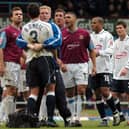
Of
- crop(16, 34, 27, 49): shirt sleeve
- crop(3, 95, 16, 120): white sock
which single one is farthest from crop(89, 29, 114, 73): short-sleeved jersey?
crop(16, 34, 27, 49): shirt sleeve

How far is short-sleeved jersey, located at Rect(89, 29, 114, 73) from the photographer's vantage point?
48.5ft

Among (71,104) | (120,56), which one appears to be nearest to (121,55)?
(120,56)

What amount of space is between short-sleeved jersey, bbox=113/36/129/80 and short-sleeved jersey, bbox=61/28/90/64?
1014 mm

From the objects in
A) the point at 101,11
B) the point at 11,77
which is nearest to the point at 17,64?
the point at 11,77

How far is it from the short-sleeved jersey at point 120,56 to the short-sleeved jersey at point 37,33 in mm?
2426

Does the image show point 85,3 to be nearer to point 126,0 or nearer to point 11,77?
point 126,0

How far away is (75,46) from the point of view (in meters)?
14.1

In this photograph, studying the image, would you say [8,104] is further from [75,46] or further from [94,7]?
[94,7]

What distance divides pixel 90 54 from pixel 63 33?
695 mm

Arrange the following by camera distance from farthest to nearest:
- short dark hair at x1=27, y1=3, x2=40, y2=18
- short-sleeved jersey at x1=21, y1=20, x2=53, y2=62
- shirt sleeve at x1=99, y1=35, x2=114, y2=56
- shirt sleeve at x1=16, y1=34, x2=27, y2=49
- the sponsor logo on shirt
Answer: the sponsor logo on shirt, shirt sleeve at x1=99, y1=35, x2=114, y2=56, shirt sleeve at x1=16, y1=34, x2=27, y2=49, short-sleeved jersey at x1=21, y1=20, x2=53, y2=62, short dark hair at x1=27, y1=3, x2=40, y2=18

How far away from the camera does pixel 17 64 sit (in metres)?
14.4

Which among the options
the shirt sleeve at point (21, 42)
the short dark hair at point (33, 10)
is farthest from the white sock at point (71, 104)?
the short dark hair at point (33, 10)

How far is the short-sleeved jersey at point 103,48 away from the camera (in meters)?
14.8

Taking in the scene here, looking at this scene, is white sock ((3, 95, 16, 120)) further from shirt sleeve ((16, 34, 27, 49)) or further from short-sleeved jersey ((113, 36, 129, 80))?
short-sleeved jersey ((113, 36, 129, 80))
